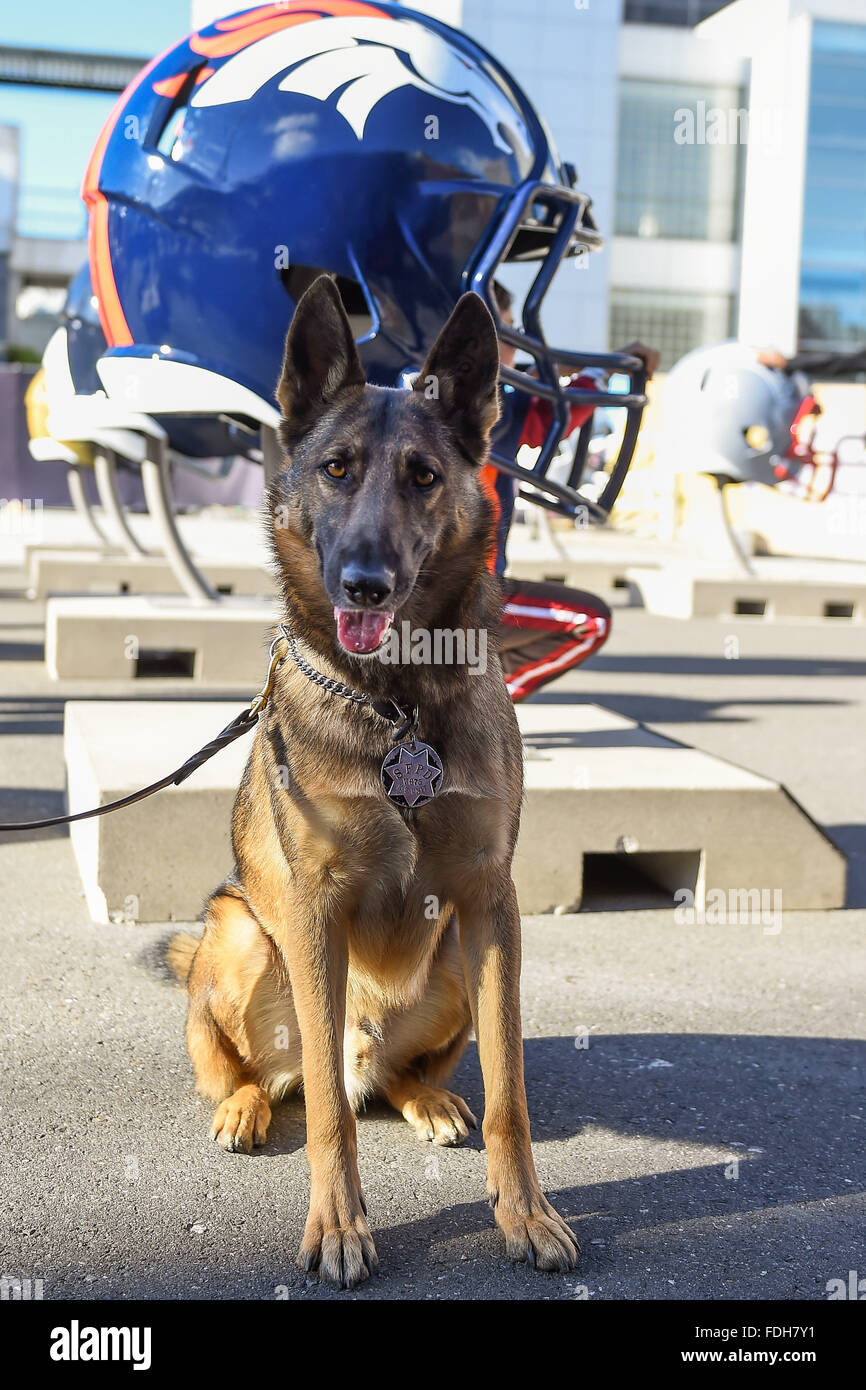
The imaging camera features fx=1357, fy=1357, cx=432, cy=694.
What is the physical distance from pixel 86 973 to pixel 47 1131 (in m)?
1.02

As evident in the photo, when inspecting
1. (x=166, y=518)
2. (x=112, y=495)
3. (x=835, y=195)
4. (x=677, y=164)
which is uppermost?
(x=677, y=164)

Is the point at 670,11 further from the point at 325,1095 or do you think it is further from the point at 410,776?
the point at 325,1095

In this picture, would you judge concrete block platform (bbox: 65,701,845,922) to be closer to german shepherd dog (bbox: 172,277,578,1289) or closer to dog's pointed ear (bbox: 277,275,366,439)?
german shepherd dog (bbox: 172,277,578,1289)

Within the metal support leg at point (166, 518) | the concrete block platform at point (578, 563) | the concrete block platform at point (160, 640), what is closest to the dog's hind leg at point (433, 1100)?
the concrete block platform at point (160, 640)

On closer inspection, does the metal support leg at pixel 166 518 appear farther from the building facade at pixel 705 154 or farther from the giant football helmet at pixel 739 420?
Answer: the building facade at pixel 705 154

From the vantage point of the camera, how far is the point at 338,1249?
7.88 ft

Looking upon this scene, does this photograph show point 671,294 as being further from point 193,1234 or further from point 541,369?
point 193,1234

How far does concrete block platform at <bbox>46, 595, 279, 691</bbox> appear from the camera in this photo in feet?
28.8

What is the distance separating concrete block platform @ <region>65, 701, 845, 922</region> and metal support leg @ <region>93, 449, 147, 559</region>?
827 centimetres

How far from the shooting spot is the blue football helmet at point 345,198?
519 cm

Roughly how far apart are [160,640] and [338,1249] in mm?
6670

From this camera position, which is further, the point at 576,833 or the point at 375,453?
the point at 576,833

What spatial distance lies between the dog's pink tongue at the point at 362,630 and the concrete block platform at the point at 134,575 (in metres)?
9.36

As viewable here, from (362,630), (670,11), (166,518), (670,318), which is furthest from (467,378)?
(670,11)
